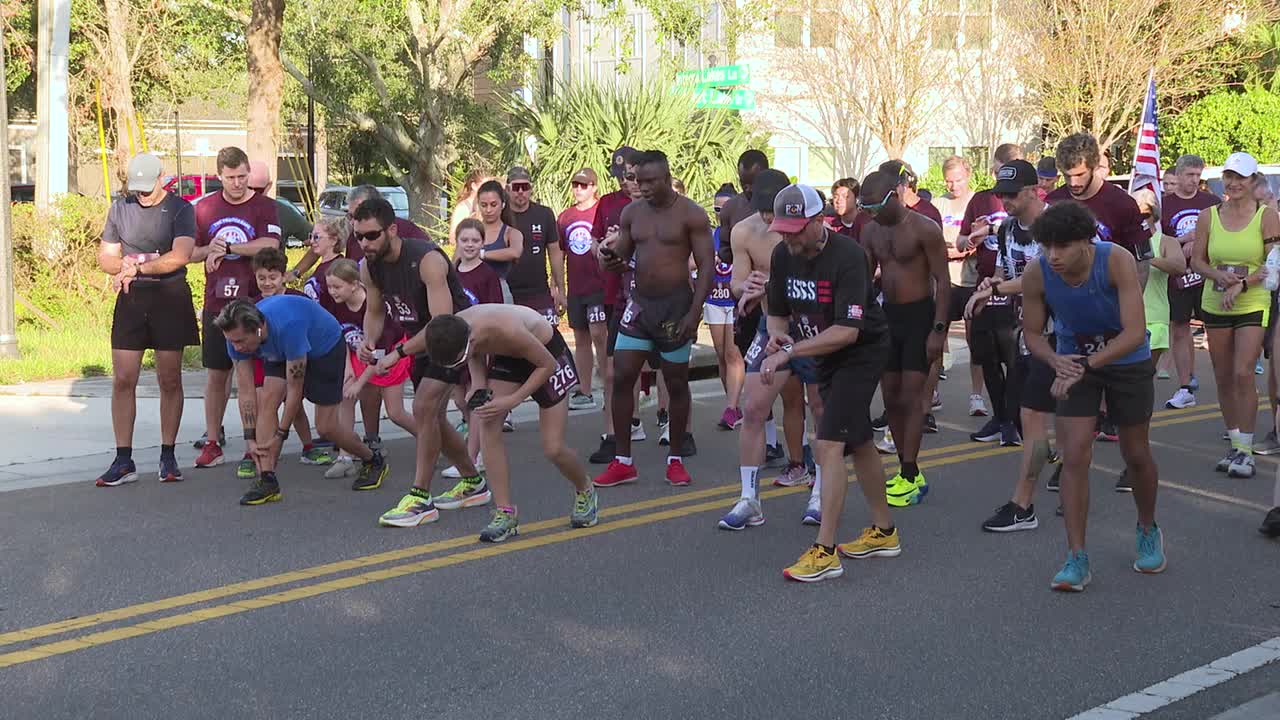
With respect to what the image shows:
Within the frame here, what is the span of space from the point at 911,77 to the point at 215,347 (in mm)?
24676

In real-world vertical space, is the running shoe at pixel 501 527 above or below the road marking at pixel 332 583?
above

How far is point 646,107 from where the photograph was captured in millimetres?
20156

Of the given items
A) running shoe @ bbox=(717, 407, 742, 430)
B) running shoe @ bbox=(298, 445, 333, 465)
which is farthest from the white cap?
running shoe @ bbox=(298, 445, 333, 465)

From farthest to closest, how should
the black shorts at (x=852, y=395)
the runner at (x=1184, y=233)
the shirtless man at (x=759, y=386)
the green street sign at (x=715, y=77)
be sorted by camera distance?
the green street sign at (x=715, y=77) < the runner at (x=1184, y=233) < the shirtless man at (x=759, y=386) < the black shorts at (x=852, y=395)

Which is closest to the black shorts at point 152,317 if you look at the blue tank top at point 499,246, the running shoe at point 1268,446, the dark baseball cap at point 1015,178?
the blue tank top at point 499,246

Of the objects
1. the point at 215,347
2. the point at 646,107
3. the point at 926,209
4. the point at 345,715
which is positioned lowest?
the point at 345,715

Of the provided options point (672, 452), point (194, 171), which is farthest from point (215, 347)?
point (194, 171)

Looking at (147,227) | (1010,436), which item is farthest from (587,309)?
(147,227)

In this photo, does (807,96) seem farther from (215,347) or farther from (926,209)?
(215,347)

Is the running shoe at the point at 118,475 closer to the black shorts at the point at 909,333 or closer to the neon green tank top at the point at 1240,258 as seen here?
the black shorts at the point at 909,333

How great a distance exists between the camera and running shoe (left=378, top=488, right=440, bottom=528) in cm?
810

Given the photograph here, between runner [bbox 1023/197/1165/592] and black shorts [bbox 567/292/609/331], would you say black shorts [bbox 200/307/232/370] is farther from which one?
runner [bbox 1023/197/1165/592]

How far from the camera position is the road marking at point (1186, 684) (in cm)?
525

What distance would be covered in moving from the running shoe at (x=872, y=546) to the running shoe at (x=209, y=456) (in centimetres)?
443
